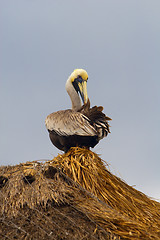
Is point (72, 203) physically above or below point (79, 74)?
below

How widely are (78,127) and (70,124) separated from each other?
203 millimetres

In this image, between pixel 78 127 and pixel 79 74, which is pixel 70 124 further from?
pixel 79 74

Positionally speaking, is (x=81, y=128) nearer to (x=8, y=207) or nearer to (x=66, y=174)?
(x=66, y=174)

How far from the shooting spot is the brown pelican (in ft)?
25.6

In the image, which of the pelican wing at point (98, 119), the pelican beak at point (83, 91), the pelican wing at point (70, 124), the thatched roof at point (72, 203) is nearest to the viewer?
the thatched roof at point (72, 203)

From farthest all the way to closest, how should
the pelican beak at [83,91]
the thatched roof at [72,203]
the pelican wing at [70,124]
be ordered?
the pelican beak at [83,91]
the pelican wing at [70,124]
the thatched roof at [72,203]

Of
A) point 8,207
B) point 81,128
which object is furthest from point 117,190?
point 8,207

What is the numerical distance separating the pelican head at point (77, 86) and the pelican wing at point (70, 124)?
62 cm

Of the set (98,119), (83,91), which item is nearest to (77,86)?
(83,91)

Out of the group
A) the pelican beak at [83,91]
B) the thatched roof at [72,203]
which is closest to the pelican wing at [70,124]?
the thatched roof at [72,203]

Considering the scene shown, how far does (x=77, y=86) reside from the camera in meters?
8.87

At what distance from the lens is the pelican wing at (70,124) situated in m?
7.78

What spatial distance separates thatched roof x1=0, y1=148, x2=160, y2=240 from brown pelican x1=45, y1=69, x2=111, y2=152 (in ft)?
1.17

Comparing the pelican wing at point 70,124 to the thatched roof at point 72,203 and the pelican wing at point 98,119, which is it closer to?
the pelican wing at point 98,119
